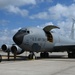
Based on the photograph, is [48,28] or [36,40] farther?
[48,28]

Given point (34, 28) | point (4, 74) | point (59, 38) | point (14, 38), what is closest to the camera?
point (4, 74)

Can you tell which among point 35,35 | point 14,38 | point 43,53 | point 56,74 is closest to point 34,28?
point 35,35

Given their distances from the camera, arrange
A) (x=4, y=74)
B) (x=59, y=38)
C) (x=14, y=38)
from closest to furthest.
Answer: (x=4, y=74), (x=14, y=38), (x=59, y=38)

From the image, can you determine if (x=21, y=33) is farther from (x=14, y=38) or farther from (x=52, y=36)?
(x=52, y=36)

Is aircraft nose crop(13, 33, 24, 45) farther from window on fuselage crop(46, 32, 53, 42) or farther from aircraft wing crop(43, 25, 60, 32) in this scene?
window on fuselage crop(46, 32, 53, 42)

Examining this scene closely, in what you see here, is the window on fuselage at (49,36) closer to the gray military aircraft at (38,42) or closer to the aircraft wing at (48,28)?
the gray military aircraft at (38,42)

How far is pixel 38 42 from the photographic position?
3159 cm

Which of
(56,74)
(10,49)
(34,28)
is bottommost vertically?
(56,74)

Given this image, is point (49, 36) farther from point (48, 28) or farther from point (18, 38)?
point (18, 38)

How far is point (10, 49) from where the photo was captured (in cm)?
3316

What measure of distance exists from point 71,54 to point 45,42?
16.6ft

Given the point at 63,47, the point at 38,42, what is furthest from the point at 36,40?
the point at 63,47

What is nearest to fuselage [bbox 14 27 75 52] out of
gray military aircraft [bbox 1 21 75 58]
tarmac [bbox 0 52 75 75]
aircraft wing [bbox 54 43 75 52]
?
gray military aircraft [bbox 1 21 75 58]

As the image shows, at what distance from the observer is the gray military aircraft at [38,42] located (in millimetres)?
29953
